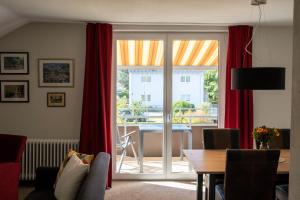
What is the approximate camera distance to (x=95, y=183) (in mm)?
2352

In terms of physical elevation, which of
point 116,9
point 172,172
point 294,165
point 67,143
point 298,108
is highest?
point 116,9

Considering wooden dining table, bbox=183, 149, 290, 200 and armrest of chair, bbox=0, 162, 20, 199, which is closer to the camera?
wooden dining table, bbox=183, 149, 290, 200

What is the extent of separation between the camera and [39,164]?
4.69 meters

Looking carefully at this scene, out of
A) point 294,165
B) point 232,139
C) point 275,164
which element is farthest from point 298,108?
point 232,139

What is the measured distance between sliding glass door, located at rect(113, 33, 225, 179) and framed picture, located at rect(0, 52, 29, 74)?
130 centimetres

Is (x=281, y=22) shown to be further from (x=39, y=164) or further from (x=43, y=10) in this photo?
(x=39, y=164)

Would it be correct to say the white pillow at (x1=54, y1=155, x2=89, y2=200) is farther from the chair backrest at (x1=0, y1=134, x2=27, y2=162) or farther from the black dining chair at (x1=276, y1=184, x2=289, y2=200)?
the black dining chair at (x1=276, y1=184, x2=289, y2=200)

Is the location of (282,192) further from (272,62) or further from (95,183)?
(272,62)

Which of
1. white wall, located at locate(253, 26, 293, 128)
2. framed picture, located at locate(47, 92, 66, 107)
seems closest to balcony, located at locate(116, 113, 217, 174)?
white wall, located at locate(253, 26, 293, 128)

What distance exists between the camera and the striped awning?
498 centimetres

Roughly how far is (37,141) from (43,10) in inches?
A: 72.6

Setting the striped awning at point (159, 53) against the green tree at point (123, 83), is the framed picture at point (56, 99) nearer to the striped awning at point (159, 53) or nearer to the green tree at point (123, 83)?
the green tree at point (123, 83)

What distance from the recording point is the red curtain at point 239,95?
4.73 metres

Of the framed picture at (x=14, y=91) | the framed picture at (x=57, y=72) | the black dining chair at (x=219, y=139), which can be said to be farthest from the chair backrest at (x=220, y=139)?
the framed picture at (x=14, y=91)
